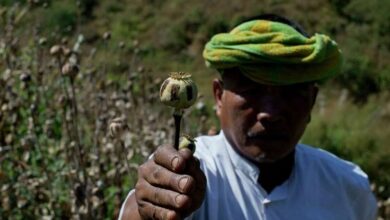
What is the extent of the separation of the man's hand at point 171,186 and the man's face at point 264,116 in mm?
561

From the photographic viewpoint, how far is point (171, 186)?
4.90ft

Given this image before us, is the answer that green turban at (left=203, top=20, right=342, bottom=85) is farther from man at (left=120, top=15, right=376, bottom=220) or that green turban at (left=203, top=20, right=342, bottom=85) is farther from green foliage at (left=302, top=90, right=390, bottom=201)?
green foliage at (left=302, top=90, right=390, bottom=201)

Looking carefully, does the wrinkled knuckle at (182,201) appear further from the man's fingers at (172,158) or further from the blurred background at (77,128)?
the blurred background at (77,128)

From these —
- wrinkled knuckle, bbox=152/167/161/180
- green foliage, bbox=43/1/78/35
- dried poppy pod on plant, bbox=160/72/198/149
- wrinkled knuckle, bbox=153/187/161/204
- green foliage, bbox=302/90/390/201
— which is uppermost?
dried poppy pod on plant, bbox=160/72/198/149

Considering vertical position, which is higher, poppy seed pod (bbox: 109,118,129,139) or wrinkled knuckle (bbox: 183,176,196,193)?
wrinkled knuckle (bbox: 183,176,196,193)

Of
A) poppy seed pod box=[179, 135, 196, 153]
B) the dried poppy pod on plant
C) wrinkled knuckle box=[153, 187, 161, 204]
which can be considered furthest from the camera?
wrinkled knuckle box=[153, 187, 161, 204]

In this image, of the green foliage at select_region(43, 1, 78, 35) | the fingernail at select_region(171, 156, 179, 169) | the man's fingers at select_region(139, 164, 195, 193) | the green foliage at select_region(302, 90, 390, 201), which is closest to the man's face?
the man's fingers at select_region(139, 164, 195, 193)

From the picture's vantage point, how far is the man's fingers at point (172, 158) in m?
1.40

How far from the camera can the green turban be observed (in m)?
2.15

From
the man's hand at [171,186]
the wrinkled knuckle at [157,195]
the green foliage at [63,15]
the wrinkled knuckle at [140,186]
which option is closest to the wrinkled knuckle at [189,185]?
the man's hand at [171,186]

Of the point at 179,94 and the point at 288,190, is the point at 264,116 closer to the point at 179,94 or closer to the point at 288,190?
the point at 288,190

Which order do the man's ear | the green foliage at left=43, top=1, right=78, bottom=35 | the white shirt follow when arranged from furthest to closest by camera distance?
the green foliage at left=43, top=1, right=78, bottom=35 < the man's ear < the white shirt

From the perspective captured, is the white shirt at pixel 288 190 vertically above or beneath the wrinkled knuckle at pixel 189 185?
beneath

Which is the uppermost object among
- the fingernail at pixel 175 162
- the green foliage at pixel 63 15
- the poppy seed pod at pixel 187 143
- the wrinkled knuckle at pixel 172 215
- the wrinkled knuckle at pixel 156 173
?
the poppy seed pod at pixel 187 143
